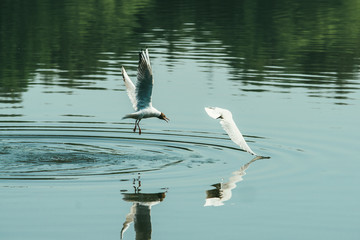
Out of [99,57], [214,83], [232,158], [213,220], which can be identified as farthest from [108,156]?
[99,57]

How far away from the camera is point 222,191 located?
1443 cm

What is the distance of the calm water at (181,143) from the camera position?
41.5 feet

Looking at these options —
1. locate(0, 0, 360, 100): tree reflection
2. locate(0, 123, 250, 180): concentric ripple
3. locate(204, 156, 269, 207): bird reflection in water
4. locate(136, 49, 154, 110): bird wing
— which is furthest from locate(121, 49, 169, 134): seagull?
locate(0, 0, 360, 100): tree reflection

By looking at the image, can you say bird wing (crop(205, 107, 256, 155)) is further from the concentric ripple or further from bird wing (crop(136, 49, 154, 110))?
bird wing (crop(136, 49, 154, 110))

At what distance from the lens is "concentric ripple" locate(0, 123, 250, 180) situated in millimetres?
15859

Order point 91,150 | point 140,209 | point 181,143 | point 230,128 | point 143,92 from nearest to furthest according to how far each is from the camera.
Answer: point 140,209 → point 230,128 → point 143,92 → point 91,150 → point 181,143

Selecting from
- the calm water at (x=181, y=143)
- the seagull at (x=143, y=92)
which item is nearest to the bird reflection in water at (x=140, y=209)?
Answer: the calm water at (x=181, y=143)

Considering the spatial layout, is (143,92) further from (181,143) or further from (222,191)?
(222,191)

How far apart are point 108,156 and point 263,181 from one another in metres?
3.71

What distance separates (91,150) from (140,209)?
4.97m

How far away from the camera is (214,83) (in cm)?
2870

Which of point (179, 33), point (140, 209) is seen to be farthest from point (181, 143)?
point (179, 33)

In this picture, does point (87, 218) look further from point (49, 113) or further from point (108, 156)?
point (49, 113)

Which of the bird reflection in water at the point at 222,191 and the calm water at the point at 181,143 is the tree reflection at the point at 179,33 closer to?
the calm water at the point at 181,143
